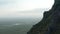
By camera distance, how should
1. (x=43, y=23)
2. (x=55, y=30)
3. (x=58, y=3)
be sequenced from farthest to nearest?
(x=43, y=23)
(x=58, y=3)
(x=55, y=30)

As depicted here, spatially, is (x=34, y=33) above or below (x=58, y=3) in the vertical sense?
below

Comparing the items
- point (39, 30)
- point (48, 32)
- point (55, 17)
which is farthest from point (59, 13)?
point (39, 30)

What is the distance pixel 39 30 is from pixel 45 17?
6.21 m

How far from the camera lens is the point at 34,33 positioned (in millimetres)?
56719

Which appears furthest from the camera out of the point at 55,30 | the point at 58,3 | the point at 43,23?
the point at 43,23

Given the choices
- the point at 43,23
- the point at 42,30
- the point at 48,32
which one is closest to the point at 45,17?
the point at 43,23

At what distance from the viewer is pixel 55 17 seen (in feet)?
164

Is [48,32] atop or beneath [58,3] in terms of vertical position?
beneath

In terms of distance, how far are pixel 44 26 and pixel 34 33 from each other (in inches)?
109

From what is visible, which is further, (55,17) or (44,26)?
(44,26)

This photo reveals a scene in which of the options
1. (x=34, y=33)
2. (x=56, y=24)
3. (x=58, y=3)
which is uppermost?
(x=58, y=3)

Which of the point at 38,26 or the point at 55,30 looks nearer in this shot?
the point at 55,30

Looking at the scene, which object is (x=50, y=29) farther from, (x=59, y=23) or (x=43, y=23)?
(x=43, y=23)

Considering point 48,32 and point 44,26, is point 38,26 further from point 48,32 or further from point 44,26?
point 48,32
